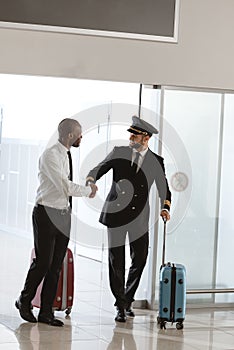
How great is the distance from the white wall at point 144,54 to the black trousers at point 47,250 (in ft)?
3.77

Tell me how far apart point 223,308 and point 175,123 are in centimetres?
167

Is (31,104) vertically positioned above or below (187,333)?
above

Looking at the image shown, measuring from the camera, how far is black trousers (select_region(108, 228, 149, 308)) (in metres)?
6.43

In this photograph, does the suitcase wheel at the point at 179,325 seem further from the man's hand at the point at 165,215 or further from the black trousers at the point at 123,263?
the man's hand at the point at 165,215

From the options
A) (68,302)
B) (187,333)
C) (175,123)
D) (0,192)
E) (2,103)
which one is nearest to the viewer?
(187,333)

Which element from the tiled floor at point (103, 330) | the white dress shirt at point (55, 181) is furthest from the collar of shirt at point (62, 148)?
the tiled floor at point (103, 330)

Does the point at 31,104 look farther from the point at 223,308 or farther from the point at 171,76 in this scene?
the point at 223,308

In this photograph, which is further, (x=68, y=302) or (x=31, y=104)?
(x=31, y=104)

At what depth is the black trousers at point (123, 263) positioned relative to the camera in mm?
6430

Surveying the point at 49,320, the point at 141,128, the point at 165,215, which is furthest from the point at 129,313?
the point at 141,128

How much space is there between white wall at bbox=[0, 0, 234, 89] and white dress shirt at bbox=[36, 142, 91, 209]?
0.74 metres

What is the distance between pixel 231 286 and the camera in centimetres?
743

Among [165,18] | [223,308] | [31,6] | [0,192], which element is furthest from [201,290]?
[0,192]

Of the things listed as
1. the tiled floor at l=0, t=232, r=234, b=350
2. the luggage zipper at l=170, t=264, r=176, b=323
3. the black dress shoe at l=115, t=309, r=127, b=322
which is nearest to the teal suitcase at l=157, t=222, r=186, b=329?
the luggage zipper at l=170, t=264, r=176, b=323
